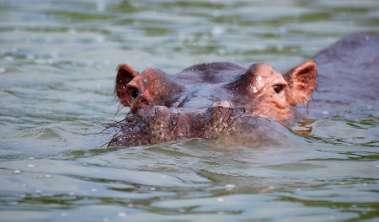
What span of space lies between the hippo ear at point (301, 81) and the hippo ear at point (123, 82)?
4.57 feet

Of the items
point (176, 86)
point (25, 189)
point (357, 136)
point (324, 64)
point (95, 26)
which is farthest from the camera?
point (95, 26)

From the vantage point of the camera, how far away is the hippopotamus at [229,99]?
6824 mm

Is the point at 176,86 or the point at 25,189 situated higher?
the point at 176,86

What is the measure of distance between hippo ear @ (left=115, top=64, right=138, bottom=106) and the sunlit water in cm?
40

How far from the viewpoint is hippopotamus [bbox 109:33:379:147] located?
682 centimetres

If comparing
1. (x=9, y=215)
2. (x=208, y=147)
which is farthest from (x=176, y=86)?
(x=9, y=215)

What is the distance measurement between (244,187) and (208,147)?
696 millimetres

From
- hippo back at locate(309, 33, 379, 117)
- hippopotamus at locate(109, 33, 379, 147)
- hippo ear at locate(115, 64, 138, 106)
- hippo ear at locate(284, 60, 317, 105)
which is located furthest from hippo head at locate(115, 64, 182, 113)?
hippo back at locate(309, 33, 379, 117)

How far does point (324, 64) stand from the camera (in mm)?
10195

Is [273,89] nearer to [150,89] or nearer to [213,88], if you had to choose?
[213,88]

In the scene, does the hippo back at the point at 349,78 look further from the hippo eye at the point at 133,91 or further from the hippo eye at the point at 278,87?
the hippo eye at the point at 133,91

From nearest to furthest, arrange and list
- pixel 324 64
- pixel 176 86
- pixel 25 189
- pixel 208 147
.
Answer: pixel 25 189 → pixel 208 147 → pixel 176 86 → pixel 324 64

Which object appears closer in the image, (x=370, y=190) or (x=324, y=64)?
(x=370, y=190)

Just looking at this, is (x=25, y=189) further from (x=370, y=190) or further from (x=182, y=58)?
(x=182, y=58)
